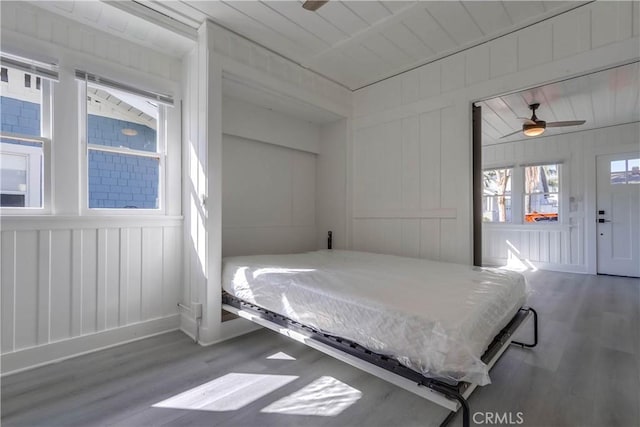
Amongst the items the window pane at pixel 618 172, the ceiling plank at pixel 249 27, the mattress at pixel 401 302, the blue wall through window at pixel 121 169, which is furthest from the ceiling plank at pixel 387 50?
the window pane at pixel 618 172

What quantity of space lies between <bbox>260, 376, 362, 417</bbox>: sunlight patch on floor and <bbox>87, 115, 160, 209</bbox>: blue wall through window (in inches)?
83.0

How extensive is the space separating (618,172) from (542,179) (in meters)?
1.11

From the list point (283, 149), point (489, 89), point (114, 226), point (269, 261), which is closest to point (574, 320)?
point (489, 89)

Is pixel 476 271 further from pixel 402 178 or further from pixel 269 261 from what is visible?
pixel 269 261

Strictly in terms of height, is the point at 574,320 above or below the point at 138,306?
below

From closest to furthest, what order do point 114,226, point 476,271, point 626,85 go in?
1. point 476,271
2. point 114,226
3. point 626,85

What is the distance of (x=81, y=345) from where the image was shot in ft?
7.31

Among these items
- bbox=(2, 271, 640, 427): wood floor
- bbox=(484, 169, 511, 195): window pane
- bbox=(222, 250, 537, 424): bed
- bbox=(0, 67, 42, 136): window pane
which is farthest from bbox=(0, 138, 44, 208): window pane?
bbox=(484, 169, 511, 195): window pane

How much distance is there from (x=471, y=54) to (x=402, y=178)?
1341 millimetres

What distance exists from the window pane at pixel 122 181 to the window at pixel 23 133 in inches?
12.2

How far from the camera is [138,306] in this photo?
2.54 m

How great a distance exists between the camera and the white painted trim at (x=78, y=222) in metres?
1.96

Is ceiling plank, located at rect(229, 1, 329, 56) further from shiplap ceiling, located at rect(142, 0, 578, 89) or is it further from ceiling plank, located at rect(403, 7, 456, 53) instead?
ceiling plank, located at rect(403, 7, 456, 53)

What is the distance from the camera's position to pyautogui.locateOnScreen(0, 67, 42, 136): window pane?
6.65ft
